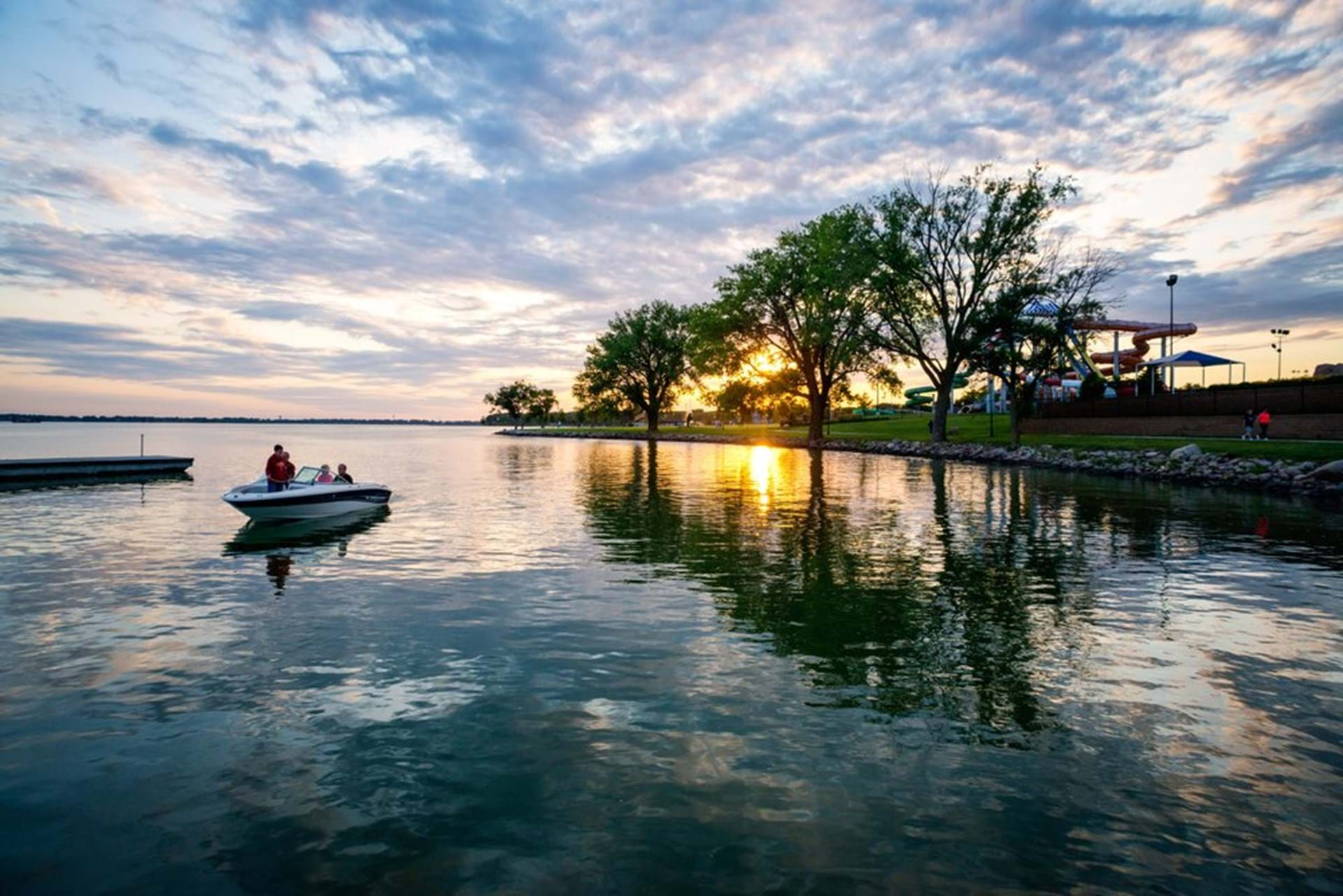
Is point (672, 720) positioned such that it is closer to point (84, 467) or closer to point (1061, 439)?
point (84, 467)

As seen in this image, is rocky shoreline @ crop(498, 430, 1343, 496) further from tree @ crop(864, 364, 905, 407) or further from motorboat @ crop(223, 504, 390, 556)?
motorboat @ crop(223, 504, 390, 556)

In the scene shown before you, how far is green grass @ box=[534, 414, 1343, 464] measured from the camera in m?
36.2

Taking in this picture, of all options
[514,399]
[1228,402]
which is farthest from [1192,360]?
[514,399]

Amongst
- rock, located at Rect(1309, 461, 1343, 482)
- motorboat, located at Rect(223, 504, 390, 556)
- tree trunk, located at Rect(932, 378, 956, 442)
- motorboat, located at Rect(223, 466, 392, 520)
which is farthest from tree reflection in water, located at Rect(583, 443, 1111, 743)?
tree trunk, located at Rect(932, 378, 956, 442)

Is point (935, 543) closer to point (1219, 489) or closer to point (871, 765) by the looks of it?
point (871, 765)

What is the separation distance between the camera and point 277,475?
23.2 meters

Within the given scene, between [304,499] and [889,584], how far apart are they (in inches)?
696

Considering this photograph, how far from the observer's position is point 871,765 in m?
6.88

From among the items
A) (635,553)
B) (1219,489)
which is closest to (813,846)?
(635,553)

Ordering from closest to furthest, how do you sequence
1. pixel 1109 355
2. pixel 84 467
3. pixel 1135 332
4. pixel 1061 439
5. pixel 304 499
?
1. pixel 304 499
2. pixel 84 467
3. pixel 1061 439
4. pixel 1135 332
5. pixel 1109 355

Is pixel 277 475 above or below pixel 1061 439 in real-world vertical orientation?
below

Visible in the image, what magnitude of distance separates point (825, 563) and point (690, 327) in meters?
61.3

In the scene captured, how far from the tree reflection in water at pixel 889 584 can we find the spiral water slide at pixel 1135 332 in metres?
39.2

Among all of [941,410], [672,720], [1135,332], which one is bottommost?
[672,720]
